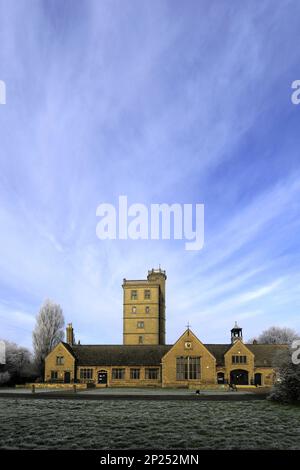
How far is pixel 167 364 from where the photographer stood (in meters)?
60.3

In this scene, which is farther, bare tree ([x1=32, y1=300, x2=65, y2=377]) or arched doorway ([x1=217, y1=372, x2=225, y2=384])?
bare tree ([x1=32, y1=300, x2=65, y2=377])

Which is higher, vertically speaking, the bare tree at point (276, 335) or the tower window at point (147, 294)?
the tower window at point (147, 294)

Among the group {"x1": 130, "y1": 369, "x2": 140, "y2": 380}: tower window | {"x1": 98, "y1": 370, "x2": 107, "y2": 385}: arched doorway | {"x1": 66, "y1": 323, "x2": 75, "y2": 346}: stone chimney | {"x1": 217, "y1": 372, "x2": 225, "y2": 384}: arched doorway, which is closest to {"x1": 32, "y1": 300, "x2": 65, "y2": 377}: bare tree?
{"x1": 66, "y1": 323, "x2": 75, "y2": 346}: stone chimney

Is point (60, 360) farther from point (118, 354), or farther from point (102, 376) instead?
point (118, 354)

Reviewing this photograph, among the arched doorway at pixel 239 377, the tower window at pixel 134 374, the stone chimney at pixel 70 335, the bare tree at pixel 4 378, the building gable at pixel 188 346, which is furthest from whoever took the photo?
the stone chimney at pixel 70 335

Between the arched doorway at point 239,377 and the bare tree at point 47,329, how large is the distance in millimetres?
32909

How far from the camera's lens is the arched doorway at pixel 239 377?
5988 centimetres

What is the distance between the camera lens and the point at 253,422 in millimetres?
20969

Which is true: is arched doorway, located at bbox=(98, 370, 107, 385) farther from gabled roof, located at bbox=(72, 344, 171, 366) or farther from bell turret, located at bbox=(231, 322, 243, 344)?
bell turret, located at bbox=(231, 322, 243, 344)

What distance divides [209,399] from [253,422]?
13542 millimetres

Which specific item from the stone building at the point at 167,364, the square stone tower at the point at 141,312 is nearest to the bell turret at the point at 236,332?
the stone building at the point at 167,364

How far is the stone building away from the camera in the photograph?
196 feet

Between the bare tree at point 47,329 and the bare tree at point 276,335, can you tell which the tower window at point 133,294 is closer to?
the bare tree at point 47,329
